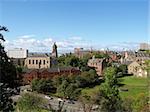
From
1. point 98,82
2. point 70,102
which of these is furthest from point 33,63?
point 70,102

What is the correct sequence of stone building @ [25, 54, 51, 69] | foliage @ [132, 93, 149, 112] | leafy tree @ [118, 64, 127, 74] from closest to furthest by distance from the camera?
foliage @ [132, 93, 149, 112], leafy tree @ [118, 64, 127, 74], stone building @ [25, 54, 51, 69]

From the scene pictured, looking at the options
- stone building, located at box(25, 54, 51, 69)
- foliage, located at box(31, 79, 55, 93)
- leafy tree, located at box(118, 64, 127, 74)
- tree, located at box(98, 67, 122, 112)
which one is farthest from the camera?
stone building, located at box(25, 54, 51, 69)

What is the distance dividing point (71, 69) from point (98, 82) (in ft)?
23.6

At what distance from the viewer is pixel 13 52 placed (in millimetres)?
85875

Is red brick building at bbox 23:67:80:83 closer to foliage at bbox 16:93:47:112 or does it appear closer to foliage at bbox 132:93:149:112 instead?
foliage at bbox 16:93:47:112

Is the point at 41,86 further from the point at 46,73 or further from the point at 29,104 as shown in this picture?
the point at 29,104

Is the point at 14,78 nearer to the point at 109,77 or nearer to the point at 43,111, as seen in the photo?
the point at 43,111

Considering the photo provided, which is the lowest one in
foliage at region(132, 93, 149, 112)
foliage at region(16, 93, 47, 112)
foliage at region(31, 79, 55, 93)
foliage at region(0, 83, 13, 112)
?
foliage at region(31, 79, 55, 93)

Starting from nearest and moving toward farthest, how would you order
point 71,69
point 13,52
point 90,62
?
point 71,69
point 90,62
point 13,52

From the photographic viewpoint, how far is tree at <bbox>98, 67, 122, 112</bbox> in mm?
20578

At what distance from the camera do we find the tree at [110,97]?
67.5 ft

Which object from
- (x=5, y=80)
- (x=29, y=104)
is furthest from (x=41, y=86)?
(x=5, y=80)

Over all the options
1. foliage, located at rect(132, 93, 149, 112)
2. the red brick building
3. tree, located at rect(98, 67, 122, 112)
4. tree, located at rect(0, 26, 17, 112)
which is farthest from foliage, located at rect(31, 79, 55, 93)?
tree, located at rect(0, 26, 17, 112)

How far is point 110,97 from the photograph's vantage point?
2242 centimetres
